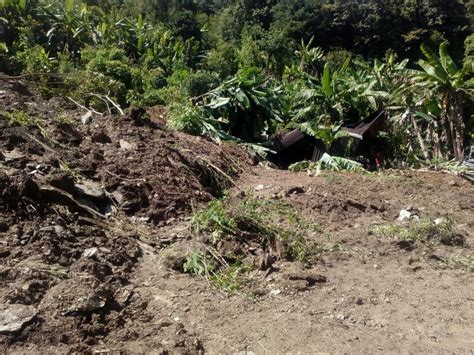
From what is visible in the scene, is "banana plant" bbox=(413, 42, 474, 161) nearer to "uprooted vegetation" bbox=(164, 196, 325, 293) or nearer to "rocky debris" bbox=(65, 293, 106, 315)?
"uprooted vegetation" bbox=(164, 196, 325, 293)

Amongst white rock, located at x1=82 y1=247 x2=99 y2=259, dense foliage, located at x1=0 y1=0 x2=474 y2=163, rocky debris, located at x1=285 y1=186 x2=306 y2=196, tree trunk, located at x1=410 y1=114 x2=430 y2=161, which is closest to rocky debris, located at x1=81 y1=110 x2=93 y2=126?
dense foliage, located at x1=0 y1=0 x2=474 y2=163

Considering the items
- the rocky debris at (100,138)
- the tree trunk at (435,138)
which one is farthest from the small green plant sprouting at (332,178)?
the tree trunk at (435,138)

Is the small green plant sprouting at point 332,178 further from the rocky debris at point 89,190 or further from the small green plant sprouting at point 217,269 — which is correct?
the rocky debris at point 89,190

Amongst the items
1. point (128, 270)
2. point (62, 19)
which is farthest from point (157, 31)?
point (128, 270)

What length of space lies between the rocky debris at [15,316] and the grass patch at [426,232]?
146 inches

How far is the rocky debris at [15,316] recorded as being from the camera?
3.35 meters

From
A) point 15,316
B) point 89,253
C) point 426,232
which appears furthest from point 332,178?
point 15,316

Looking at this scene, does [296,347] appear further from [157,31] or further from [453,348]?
[157,31]

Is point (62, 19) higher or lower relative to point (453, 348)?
higher

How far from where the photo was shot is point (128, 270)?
4520 mm

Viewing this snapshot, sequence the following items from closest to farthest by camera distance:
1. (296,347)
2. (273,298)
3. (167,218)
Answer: (296,347) → (273,298) → (167,218)

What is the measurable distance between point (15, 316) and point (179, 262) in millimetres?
1568

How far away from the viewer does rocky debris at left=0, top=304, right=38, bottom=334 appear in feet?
11.0

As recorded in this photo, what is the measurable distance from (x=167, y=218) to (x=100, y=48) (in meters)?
10.0
